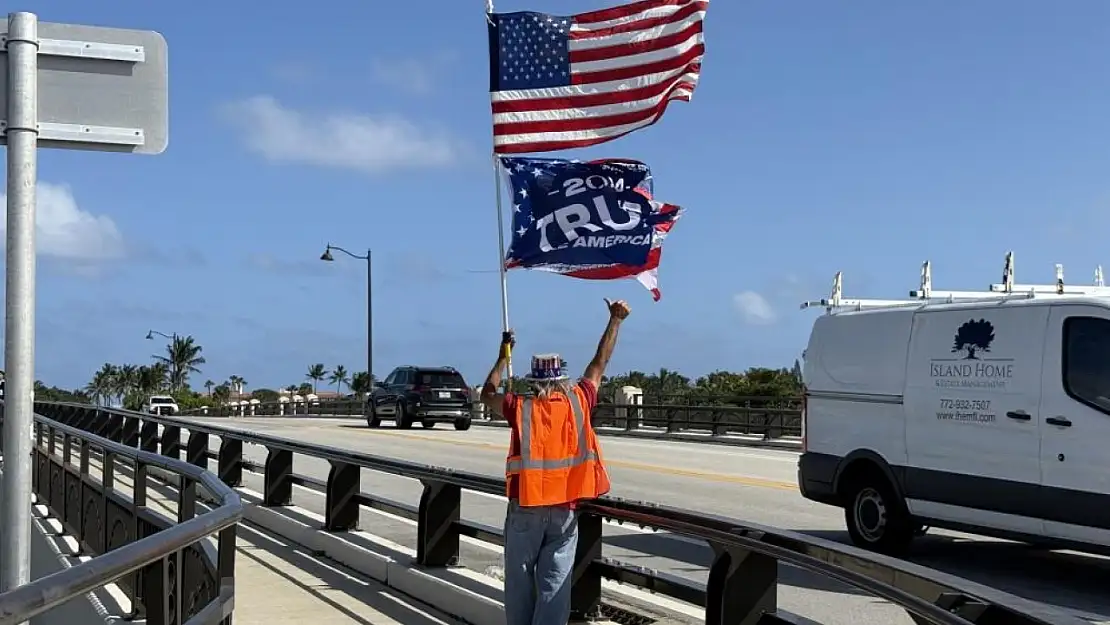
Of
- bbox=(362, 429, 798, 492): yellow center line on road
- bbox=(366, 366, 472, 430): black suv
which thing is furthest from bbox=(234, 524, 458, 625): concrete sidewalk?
bbox=(366, 366, 472, 430): black suv

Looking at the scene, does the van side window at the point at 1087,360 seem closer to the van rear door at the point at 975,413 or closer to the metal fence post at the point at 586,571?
the van rear door at the point at 975,413

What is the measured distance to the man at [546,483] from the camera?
253 inches

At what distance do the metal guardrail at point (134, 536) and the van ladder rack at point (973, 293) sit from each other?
6684 mm

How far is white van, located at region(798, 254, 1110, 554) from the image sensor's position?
953 centimetres

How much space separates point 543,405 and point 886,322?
6.01m

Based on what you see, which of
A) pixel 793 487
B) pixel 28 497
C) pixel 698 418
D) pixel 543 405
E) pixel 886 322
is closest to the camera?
pixel 28 497

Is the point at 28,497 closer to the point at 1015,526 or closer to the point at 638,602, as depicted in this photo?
the point at 638,602

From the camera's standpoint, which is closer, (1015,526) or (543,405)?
(543,405)

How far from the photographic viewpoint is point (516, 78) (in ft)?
32.8

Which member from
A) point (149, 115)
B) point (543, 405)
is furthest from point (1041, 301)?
point (149, 115)

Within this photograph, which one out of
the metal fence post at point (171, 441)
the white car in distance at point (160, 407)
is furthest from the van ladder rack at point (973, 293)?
the white car in distance at point (160, 407)

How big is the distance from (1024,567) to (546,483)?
6181 millimetres

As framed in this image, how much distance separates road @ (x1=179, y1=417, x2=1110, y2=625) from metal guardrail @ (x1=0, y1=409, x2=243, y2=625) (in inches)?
115

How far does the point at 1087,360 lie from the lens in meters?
9.59
